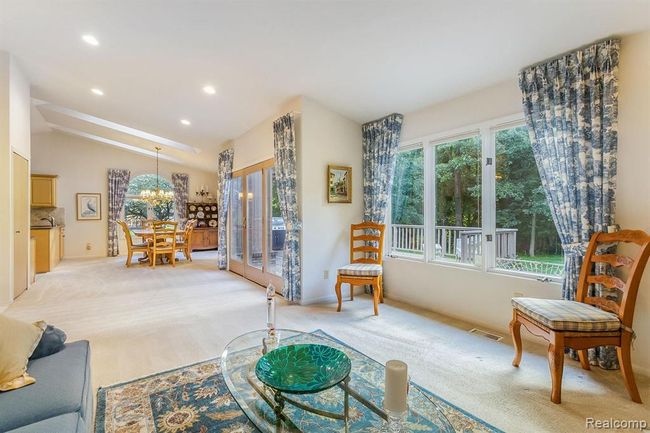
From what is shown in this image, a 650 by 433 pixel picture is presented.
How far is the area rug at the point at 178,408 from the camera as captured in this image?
176 cm

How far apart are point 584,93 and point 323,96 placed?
265 cm

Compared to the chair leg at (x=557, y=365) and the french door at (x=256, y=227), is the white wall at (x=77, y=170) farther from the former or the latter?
the chair leg at (x=557, y=365)

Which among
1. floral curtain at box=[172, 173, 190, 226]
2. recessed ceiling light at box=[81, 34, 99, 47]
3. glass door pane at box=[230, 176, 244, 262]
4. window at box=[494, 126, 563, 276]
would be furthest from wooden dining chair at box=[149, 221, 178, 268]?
window at box=[494, 126, 563, 276]

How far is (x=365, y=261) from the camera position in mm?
4293

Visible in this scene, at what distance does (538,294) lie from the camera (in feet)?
9.54

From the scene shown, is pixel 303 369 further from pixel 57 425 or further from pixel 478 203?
pixel 478 203

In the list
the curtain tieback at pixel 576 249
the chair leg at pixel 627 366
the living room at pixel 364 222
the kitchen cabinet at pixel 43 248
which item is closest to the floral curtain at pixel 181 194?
the kitchen cabinet at pixel 43 248

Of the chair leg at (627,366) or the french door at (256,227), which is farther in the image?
the french door at (256,227)

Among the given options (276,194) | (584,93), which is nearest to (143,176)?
(276,194)

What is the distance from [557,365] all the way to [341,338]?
170 centimetres

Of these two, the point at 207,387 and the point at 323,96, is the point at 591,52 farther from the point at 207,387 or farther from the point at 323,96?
the point at 207,387

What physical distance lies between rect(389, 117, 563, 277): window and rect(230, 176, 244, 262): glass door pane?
10.0ft

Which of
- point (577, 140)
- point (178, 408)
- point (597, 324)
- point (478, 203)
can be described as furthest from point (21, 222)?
point (577, 140)

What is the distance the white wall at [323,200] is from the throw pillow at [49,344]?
106 inches
